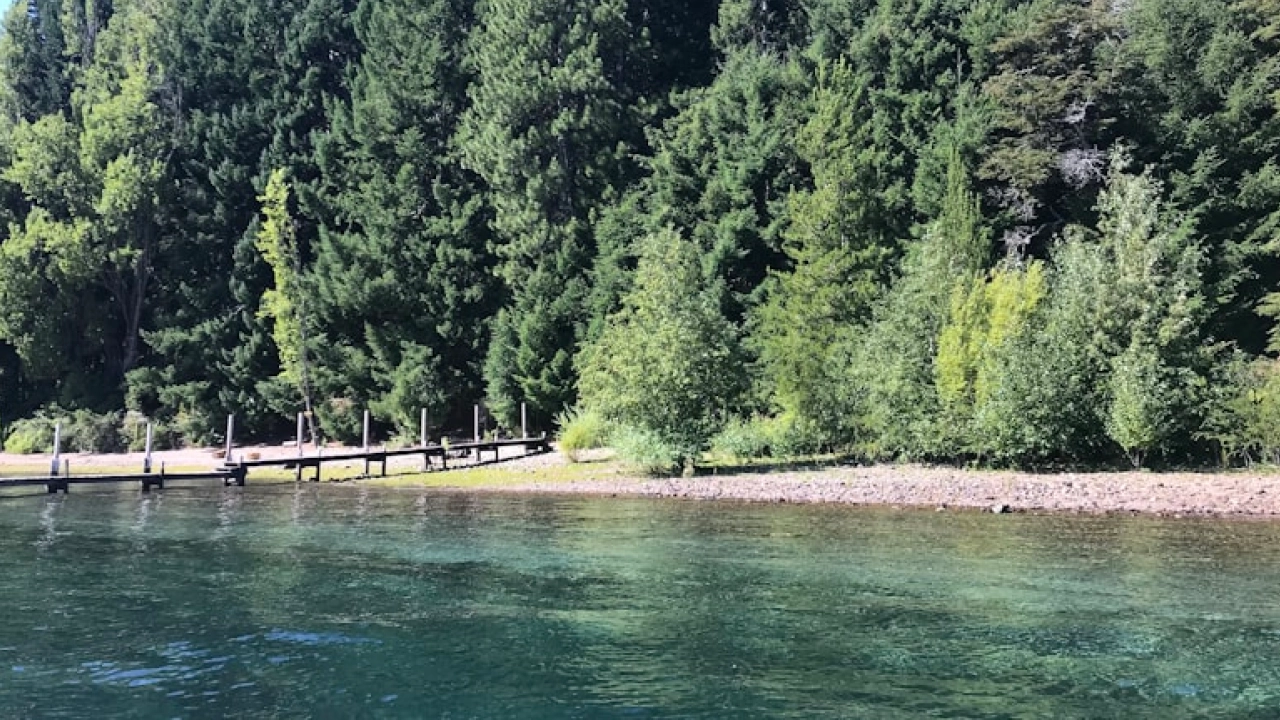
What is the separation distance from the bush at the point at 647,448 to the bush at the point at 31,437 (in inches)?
1488

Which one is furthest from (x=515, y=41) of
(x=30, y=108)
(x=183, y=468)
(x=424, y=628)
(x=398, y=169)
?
(x=424, y=628)

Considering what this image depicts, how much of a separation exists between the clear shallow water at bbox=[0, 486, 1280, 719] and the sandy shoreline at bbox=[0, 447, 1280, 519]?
247cm

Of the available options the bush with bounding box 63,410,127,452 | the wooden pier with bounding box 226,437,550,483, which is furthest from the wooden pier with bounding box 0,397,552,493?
the bush with bounding box 63,410,127,452

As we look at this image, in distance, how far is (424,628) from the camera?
14602mm

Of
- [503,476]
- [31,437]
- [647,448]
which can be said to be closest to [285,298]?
[31,437]

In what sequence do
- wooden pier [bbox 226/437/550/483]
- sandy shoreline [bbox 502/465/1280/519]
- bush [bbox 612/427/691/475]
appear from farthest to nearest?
wooden pier [bbox 226/437/550/483] < bush [bbox 612/427/691/475] < sandy shoreline [bbox 502/465/1280/519]

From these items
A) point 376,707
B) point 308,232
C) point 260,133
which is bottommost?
point 376,707

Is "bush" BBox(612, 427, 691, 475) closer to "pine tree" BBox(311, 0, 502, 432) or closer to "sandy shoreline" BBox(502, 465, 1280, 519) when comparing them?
"sandy shoreline" BBox(502, 465, 1280, 519)

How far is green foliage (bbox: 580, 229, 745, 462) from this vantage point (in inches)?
1421

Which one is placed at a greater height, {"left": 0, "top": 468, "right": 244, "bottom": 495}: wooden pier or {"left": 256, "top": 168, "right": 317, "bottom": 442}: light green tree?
{"left": 256, "top": 168, "right": 317, "bottom": 442}: light green tree

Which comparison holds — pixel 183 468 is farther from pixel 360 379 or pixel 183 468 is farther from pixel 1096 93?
pixel 1096 93

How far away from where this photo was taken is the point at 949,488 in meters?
30.3

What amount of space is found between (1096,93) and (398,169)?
3670 cm

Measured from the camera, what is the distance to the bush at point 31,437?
57.5 meters
